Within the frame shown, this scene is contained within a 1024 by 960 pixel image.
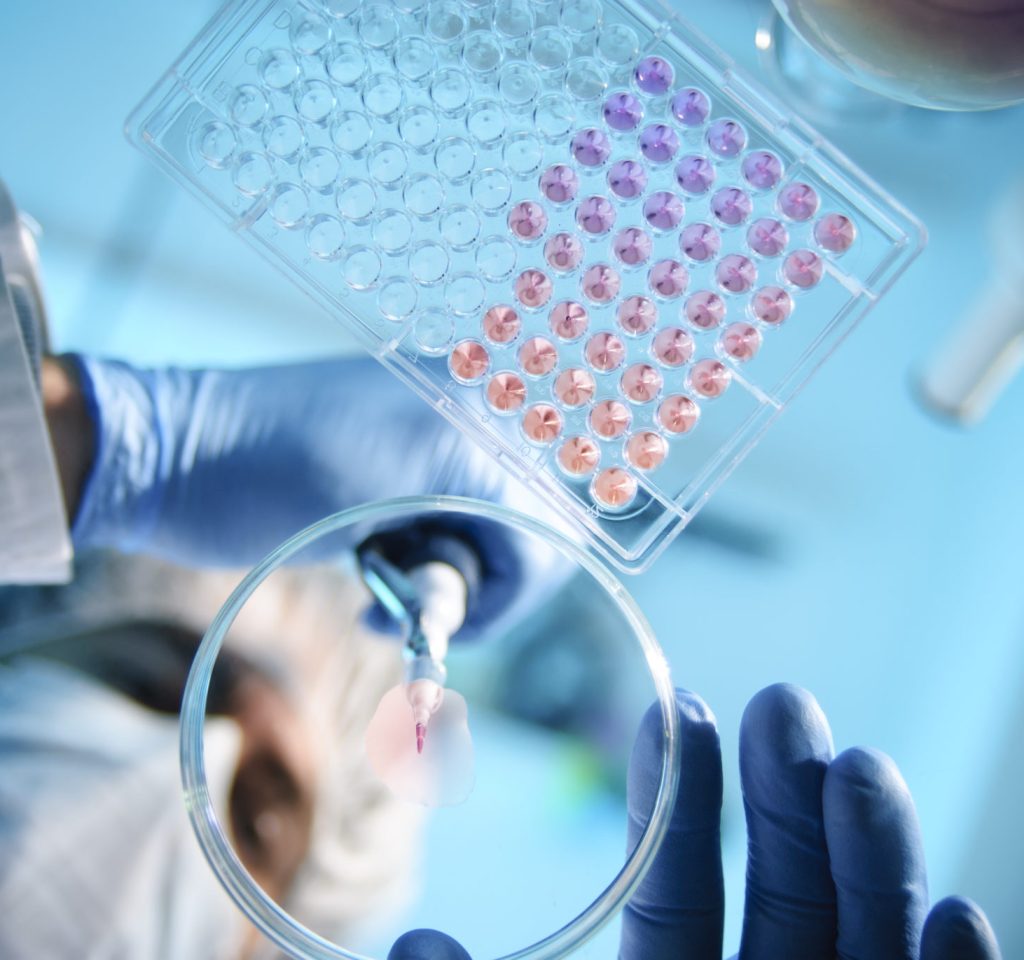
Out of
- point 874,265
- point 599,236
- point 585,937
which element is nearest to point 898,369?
point 874,265

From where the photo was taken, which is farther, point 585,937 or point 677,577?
point 677,577

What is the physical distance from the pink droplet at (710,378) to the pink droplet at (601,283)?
0.21 feet

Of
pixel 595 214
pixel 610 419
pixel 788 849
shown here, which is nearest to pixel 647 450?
pixel 610 419

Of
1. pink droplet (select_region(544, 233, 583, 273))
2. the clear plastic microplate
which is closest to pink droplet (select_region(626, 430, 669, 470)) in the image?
the clear plastic microplate

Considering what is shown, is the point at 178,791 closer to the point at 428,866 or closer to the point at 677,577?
the point at 428,866

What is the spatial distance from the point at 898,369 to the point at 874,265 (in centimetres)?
21

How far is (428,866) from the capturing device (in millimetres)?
570

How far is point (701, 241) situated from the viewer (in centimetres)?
56

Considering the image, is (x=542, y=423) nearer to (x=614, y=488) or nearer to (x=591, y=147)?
(x=614, y=488)

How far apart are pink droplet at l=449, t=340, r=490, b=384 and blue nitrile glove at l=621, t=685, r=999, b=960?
0.68 ft

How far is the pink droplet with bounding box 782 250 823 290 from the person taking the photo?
561 millimetres

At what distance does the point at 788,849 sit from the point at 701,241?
13.8 inches

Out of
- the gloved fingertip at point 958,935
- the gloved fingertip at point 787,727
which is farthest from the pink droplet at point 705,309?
the gloved fingertip at point 958,935

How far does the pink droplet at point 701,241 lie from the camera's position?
1.83 ft
